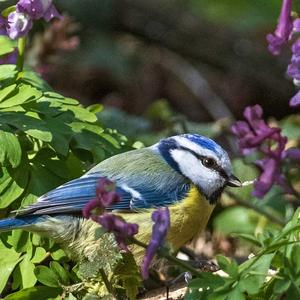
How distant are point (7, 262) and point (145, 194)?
1.55 ft

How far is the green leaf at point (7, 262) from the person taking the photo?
261cm

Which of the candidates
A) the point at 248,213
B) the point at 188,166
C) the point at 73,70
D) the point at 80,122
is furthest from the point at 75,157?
the point at 73,70

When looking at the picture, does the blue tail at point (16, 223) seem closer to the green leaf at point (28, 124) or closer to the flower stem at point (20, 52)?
the green leaf at point (28, 124)

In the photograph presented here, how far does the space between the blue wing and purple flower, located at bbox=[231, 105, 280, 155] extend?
95 centimetres

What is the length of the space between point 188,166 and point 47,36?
1344 mm

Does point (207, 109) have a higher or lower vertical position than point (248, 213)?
lower

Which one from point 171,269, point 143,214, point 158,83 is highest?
point 143,214

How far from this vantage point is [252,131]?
181 centimetres

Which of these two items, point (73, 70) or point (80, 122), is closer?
point (80, 122)

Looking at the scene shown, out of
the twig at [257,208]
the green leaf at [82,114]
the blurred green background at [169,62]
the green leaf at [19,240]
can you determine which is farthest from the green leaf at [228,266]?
the blurred green background at [169,62]

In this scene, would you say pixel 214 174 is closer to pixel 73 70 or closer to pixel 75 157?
pixel 75 157

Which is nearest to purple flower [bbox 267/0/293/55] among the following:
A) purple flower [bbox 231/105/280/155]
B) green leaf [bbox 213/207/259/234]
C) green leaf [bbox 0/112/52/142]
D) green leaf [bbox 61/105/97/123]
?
purple flower [bbox 231/105/280/155]

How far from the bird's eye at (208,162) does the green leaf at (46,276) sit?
0.73 metres

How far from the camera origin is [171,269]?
3141 millimetres
